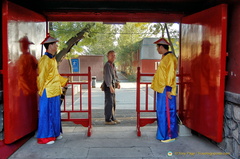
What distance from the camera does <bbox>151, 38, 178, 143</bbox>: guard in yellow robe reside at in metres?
3.78

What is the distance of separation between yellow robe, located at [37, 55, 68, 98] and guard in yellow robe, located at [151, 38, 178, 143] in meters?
1.83

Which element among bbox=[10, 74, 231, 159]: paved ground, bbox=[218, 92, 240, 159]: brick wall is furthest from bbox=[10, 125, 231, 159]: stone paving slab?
bbox=[218, 92, 240, 159]: brick wall

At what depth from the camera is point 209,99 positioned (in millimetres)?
3461

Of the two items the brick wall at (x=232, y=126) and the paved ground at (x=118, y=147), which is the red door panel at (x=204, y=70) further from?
the paved ground at (x=118, y=147)

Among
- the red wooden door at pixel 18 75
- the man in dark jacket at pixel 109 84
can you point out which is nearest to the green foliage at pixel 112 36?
the man in dark jacket at pixel 109 84

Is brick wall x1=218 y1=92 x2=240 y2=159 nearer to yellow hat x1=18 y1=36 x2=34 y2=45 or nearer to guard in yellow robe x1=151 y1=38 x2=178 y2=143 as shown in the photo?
guard in yellow robe x1=151 y1=38 x2=178 y2=143

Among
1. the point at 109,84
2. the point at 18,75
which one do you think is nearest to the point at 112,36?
the point at 109,84

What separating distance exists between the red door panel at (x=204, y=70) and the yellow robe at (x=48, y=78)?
2548 millimetres

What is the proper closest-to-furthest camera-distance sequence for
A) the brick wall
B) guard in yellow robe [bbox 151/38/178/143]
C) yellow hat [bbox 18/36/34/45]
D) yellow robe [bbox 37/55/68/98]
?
1. the brick wall
2. yellow hat [bbox 18/36/34/45]
3. yellow robe [bbox 37/55/68/98]
4. guard in yellow robe [bbox 151/38/178/143]

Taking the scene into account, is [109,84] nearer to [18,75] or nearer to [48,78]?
[48,78]

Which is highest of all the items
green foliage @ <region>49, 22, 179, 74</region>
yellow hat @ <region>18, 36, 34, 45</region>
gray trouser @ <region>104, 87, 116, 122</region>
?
green foliage @ <region>49, 22, 179, 74</region>

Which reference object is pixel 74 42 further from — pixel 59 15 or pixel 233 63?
pixel 233 63

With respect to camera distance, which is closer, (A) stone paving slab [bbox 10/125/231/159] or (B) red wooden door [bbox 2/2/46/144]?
(B) red wooden door [bbox 2/2/46/144]

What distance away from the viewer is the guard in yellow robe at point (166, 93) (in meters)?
3.78
